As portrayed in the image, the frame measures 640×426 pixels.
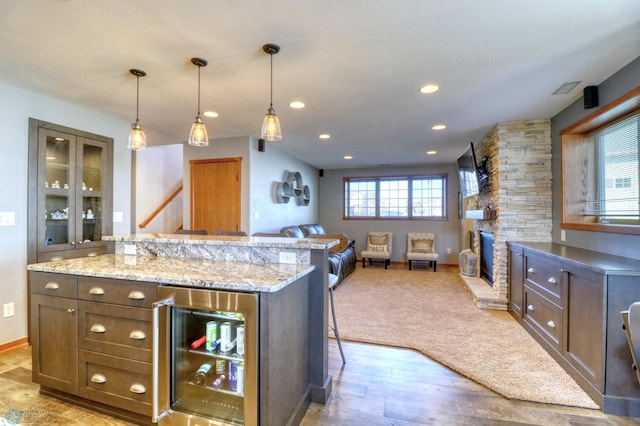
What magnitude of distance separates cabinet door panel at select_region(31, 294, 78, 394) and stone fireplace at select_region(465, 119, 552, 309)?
4216 mm

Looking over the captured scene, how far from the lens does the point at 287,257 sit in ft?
6.57

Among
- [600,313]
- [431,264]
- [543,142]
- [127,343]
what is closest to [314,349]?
[127,343]

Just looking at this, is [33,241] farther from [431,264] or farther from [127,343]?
[431,264]

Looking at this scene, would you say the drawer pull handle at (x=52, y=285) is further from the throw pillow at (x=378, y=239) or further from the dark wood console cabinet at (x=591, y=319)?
the throw pillow at (x=378, y=239)

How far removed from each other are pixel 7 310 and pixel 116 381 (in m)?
1.94

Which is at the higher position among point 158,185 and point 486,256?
point 158,185

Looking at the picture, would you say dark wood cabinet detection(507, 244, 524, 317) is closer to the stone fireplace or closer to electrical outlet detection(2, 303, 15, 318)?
the stone fireplace

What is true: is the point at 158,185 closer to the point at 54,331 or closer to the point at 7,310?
the point at 7,310

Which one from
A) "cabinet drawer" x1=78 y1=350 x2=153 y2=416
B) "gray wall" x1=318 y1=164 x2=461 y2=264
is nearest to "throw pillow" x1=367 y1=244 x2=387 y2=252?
"gray wall" x1=318 y1=164 x2=461 y2=264

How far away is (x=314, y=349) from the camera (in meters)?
1.98

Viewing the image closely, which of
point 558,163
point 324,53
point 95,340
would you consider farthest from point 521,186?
point 95,340

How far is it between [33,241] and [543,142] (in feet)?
18.9

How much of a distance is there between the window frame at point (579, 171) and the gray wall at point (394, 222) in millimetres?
3687

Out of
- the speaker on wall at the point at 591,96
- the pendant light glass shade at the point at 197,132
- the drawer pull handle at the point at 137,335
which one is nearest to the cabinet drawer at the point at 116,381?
the drawer pull handle at the point at 137,335
